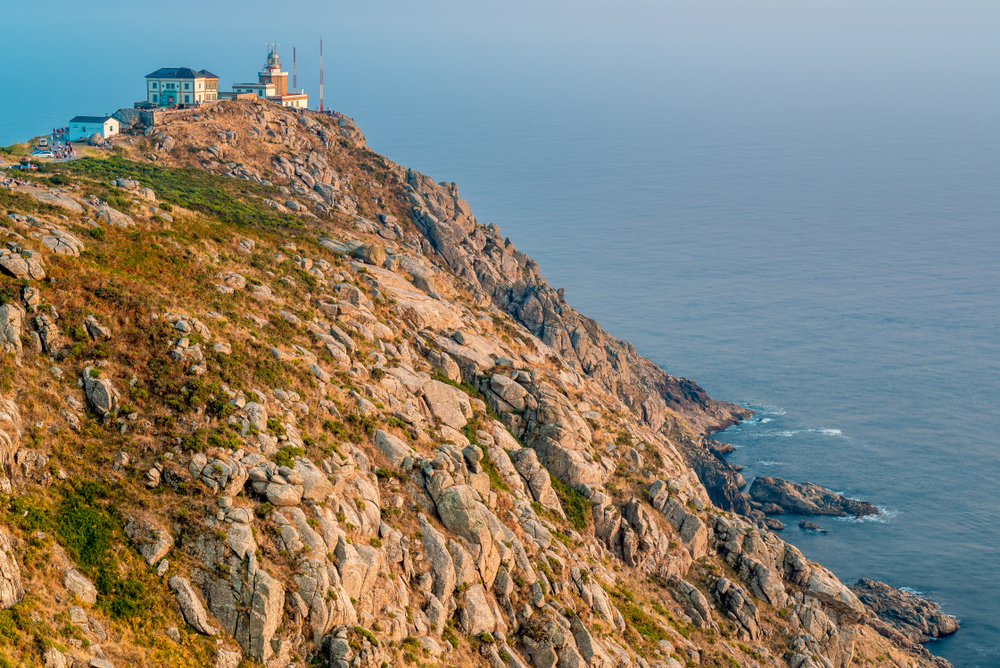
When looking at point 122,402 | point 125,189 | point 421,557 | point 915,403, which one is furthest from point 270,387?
point 915,403

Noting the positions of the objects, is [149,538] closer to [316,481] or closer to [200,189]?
[316,481]

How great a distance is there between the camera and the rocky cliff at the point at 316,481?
3312 centimetres

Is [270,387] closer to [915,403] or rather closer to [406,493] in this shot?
[406,493]

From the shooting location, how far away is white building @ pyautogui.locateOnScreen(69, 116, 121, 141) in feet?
335

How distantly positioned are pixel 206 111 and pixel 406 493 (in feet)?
272

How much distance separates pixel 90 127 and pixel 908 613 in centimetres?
10137

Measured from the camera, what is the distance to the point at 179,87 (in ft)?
383

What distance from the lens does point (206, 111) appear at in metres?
112

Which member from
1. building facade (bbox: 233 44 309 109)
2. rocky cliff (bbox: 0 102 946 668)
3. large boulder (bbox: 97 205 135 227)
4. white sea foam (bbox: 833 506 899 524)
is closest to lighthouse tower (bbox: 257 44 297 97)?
building facade (bbox: 233 44 309 109)

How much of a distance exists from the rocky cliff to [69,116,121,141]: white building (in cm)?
2176

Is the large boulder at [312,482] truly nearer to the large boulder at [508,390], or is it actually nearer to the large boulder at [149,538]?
the large boulder at [149,538]

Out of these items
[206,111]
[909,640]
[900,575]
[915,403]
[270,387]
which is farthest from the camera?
[915,403]

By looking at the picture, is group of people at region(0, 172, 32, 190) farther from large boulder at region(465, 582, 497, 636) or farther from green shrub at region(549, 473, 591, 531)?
large boulder at region(465, 582, 497, 636)

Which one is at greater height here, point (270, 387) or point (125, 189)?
point (125, 189)
